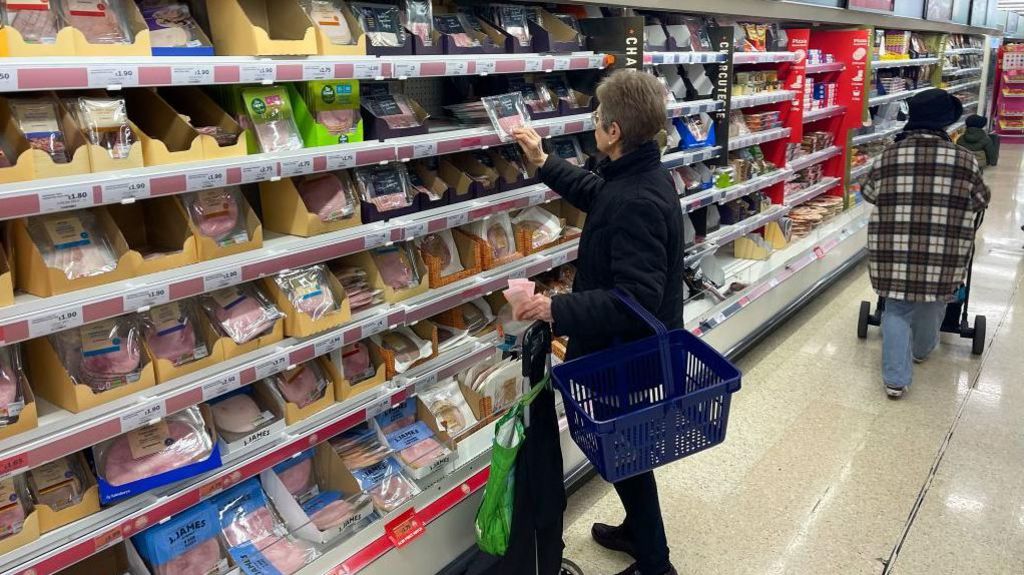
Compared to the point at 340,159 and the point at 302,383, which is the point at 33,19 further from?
the point at 302,383

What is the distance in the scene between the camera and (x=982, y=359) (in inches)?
198

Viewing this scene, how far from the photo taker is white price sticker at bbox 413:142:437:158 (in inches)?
106

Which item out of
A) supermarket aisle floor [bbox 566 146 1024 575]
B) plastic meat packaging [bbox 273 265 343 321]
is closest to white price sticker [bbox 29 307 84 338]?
plastic meat packaging [bbox 273 265 343 321]

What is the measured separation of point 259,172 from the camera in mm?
2225

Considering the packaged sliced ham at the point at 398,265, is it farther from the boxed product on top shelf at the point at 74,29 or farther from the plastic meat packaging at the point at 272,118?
the boxed product on top shelf at the point at 74,29

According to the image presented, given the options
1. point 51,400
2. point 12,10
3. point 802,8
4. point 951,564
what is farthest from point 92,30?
point 802,8

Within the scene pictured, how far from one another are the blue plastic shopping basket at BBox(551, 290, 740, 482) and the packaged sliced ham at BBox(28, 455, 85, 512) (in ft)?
4.55

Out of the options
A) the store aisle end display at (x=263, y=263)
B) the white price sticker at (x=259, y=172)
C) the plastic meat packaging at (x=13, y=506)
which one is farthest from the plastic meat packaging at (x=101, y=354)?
the white price sticker at (x=259, y=172)

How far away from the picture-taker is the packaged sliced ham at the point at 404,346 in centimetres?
293

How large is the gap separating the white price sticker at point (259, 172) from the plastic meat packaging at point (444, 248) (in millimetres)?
893

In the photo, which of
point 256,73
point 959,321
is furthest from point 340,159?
point 959,321

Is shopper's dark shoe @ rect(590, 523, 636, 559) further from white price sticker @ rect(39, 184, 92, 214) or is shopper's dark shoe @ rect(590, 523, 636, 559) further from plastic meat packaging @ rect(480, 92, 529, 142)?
white price sticker @ rect(39, 184, 92, 214)

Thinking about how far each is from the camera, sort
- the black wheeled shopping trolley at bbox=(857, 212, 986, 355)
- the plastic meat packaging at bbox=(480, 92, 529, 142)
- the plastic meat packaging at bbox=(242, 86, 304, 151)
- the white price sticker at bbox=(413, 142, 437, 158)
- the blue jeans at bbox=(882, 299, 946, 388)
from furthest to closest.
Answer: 1. the black wheeled shopping trolley at bbox=(857, 212, 986, 355)
2. the blue jeans at bbox=(882, 299, 946, 388)
3. the plastic meat packaging at bbox=(480, 92, 529, 142)
4. the white price sticker at bbox=(413, 142, 437, 158)
5. the plastic meat packaging at bbox=(242, 86, 304, 151)

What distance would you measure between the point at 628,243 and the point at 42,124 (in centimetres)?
159
